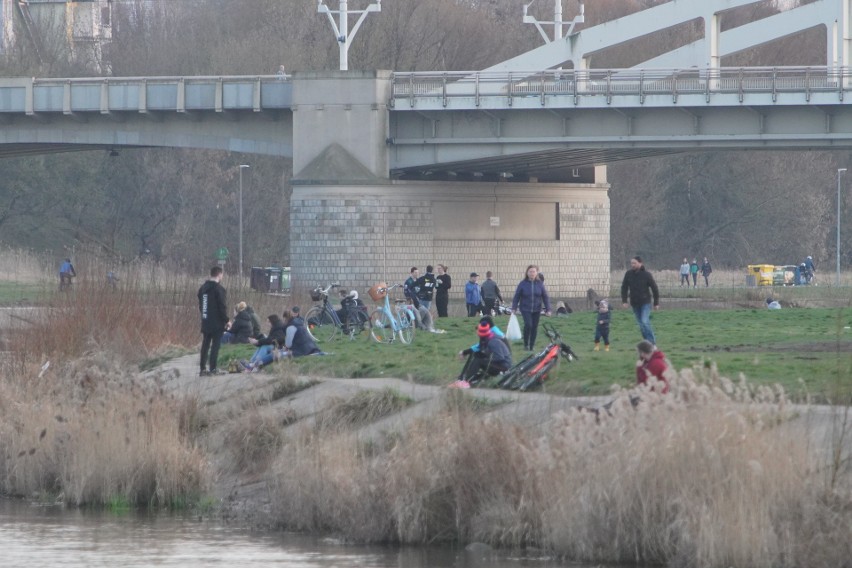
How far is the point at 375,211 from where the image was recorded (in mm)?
58844

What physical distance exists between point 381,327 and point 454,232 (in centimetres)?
3204

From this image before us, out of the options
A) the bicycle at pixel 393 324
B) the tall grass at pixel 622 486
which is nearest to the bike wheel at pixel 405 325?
the bicycle at pixel 393 324

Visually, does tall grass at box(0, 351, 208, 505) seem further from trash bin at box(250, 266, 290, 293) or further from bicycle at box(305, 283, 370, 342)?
trash bin at box(250, 266, 290, 293)

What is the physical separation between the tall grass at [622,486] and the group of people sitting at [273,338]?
28.7 ft

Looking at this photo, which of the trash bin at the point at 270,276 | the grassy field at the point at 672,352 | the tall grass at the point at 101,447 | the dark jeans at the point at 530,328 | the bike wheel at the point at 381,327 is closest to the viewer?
the tall grass at the point at 101,447

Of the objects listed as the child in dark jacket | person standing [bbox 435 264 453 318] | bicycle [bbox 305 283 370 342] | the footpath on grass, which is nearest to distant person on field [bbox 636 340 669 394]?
the footpath on grass

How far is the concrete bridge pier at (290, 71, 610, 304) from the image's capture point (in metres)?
58.1

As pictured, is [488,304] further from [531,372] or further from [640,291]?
[531,372]

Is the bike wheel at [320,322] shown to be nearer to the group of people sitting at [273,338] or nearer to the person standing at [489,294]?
the group of people sitting at [273,338]

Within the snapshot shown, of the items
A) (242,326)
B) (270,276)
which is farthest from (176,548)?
(270,276)

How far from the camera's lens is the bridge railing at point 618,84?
51.2 m

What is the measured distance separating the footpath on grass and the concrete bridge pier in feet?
107

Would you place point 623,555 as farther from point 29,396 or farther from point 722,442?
point 29,396

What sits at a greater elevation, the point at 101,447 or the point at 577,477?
the point at 577,477
